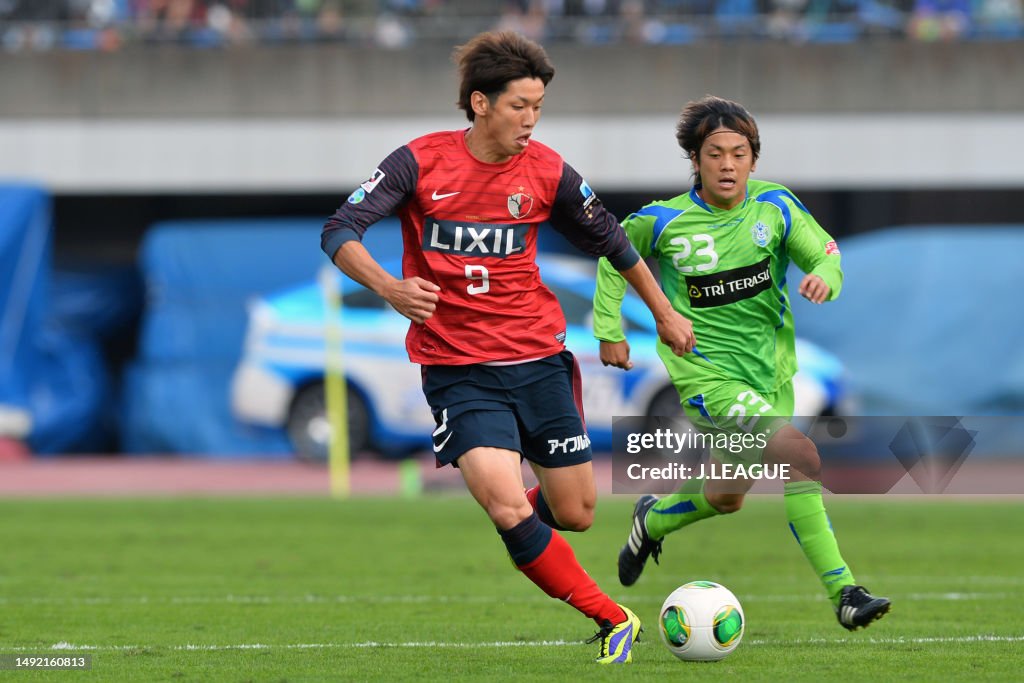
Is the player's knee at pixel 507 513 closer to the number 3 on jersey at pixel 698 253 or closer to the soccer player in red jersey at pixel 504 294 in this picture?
the soccer player in red jersey at pixel 504 294

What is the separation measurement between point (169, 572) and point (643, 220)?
13.5ft

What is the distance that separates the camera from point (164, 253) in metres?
18.7

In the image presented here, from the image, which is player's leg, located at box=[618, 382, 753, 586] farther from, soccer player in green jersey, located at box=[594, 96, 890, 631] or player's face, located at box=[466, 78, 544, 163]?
player's face, located at box=[466, 78, 544, 163]

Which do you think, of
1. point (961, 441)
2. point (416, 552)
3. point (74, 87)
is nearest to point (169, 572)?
point (416, 552)

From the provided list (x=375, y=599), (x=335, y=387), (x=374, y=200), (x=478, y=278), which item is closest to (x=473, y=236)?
(x=478, y=278)

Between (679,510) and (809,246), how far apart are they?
1366 millimetres

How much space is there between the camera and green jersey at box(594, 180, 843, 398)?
7004 mm

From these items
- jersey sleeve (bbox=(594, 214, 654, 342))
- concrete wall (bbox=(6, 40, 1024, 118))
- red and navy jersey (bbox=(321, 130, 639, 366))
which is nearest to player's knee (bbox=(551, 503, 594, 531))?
red and navy jersey (bbox=(321, 130, 639, 366))

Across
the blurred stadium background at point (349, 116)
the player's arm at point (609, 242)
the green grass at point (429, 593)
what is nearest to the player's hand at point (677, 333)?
the player's arm at point (609, 242)

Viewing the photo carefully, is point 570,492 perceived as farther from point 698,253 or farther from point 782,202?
point 782,202

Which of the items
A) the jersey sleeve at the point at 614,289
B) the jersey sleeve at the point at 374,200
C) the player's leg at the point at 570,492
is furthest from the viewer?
the jersey sleeve at the point at 614,289

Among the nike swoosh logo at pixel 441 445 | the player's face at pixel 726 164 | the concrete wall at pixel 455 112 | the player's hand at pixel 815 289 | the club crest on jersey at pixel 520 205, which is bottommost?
the nike swoosh logo at pixel 441 445

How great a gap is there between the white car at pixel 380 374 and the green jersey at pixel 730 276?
9389mm

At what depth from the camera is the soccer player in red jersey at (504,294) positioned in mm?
6043
